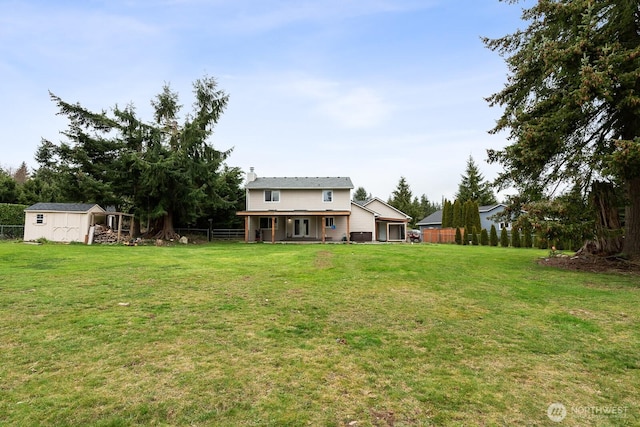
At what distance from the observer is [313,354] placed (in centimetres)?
386

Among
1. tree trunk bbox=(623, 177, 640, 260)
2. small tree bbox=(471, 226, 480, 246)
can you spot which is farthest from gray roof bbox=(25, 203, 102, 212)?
small tree bbox=(471, 226, 480, 246)

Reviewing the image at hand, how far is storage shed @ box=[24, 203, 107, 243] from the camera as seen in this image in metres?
20.9

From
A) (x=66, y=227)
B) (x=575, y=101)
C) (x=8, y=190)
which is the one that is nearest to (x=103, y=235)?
(x=66, y=227)

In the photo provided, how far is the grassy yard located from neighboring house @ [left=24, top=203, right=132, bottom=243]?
52.0ft

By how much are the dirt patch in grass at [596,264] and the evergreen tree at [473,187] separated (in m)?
38.1

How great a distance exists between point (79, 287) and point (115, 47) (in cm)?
1191

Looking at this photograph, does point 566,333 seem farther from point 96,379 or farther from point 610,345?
point 96,379

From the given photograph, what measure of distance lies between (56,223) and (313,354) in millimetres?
23994

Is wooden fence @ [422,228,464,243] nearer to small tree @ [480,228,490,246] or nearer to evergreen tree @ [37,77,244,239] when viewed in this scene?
small tree @ [480,228,490,246]

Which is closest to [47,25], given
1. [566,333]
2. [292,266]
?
[292,266]

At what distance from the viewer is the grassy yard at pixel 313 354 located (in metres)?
2.69

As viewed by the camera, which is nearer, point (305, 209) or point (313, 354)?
point (313, 354)

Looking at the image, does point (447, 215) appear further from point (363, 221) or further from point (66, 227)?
point (66, 227)

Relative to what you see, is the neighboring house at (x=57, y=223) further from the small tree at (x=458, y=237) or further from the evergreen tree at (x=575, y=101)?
the small tree at (x=458, y=237)
